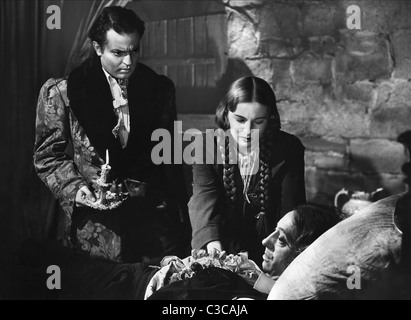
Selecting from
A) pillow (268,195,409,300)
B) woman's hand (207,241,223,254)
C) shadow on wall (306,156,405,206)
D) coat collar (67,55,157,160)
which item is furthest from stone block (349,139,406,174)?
coat collar (67,55,157,160)

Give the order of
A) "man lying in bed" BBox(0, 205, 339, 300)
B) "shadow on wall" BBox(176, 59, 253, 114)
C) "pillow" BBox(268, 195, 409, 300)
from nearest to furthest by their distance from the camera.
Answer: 1. "pillow" BBox(268, 195, 409, 300)
2. "man lying in bed" BBox(0, 205, 339, 300)
3. "shadow on wall" BBox(176, 59, 253, 114)

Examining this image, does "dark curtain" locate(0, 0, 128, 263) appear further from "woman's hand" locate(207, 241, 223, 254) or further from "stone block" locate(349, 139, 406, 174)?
"stone block" locate(349, 139, 406, 174)

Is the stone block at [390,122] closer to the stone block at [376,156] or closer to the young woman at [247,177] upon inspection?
the stone block at [376,156]

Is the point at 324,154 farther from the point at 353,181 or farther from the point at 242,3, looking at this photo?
the point at 242,3

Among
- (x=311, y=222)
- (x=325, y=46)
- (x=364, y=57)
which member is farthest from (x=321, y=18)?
(x=311, y=222)

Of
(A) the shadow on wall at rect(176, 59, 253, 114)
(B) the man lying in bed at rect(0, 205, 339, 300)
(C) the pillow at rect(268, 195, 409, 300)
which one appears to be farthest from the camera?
(A) the shadow on wall at rect(176, 59, 253, 114)

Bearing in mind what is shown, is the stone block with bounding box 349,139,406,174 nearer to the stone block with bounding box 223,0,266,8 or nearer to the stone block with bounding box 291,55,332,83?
the stone block with bounding box 291,55,332,83

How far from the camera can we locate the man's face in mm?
2357

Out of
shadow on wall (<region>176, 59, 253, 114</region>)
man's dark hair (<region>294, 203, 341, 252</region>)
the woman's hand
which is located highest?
shadow on wall (<region>176, 59, 253, 114</region>)

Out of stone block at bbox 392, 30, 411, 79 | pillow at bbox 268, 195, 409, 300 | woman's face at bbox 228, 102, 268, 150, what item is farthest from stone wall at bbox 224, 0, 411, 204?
pillow at bbox 268, 195, 409, 300

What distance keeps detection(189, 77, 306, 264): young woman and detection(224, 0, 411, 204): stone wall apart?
0.23 feet

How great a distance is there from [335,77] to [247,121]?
369 millimetres

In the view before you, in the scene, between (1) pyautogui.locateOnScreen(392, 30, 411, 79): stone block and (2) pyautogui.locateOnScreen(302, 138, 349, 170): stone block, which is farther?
(2) pyautogui.locateOnScreen(302, 138, 349, 170): stone block

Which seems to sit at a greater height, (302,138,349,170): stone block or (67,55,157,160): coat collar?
(67,55,157,160): coat collar
